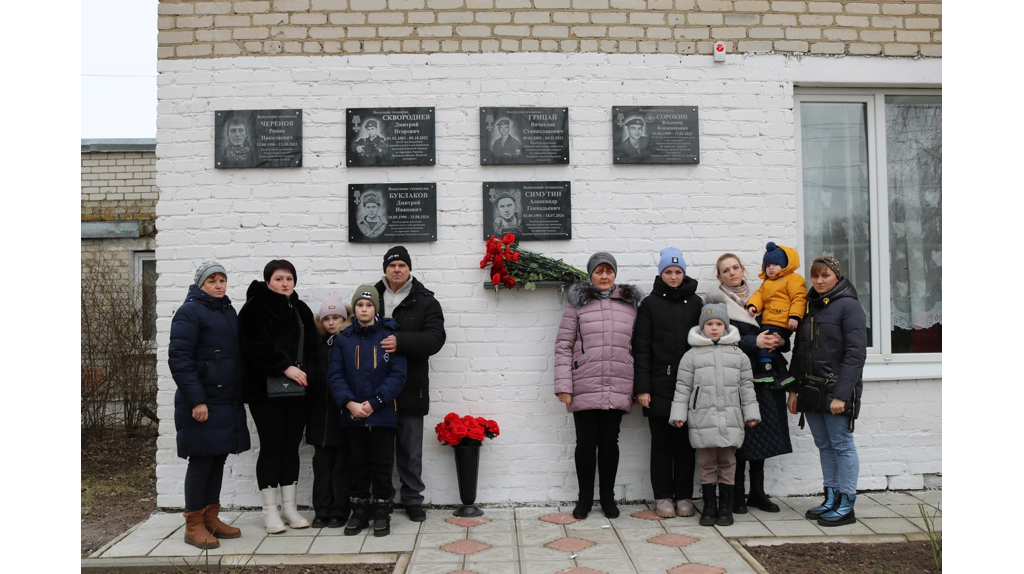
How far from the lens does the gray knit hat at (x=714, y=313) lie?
4672 mm

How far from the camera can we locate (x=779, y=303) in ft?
15.9

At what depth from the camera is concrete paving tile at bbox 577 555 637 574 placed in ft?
12.8

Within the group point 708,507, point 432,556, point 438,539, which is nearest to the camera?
point 432,556

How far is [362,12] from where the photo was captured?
5.29 m

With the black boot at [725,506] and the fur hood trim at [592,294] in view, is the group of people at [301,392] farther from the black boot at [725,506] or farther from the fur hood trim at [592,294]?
the black boot at [725,506]

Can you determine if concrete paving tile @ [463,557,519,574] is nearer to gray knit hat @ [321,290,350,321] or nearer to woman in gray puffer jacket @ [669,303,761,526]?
woman in gray puffer jacket @ [669,303,761,526]

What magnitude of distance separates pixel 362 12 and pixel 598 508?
3912mm

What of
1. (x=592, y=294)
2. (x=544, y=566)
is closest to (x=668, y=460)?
(x=592, y=294)

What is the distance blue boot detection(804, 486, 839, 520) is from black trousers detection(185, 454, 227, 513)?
3.75 meters

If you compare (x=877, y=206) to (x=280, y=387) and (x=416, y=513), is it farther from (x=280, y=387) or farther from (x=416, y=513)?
(x=280, y=387)

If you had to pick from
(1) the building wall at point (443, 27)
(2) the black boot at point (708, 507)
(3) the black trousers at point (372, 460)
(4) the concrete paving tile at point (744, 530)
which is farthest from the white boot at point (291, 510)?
(1) the building wall at point (443, 27)

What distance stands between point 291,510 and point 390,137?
2.62 m

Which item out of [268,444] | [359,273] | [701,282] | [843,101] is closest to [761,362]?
[701,282]

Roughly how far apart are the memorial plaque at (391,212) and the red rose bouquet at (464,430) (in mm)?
1284
